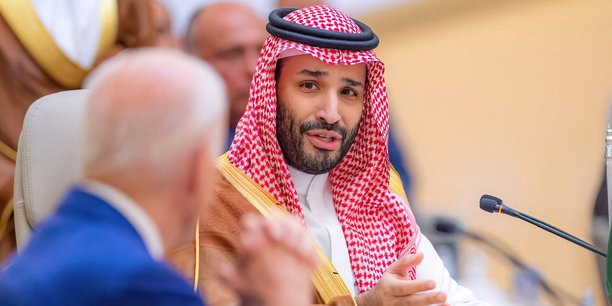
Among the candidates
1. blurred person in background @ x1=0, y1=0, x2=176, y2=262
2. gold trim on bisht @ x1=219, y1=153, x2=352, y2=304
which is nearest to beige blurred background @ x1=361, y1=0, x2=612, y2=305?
blurred person in background @ x1=0, y1=0, x2=176, y2=262

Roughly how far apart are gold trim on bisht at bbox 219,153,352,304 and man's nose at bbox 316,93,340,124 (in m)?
0.29

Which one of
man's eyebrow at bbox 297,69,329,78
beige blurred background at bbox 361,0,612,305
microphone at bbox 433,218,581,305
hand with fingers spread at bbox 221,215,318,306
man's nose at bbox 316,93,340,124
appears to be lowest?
microphone at bbox 433,218,581,305

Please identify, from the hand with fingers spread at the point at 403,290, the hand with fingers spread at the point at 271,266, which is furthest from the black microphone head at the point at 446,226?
the hand with fingers spread at the point at 271,266

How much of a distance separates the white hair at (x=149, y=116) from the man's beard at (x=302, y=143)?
1665 millimetres

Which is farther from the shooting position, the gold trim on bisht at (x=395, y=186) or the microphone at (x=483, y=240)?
the microphone at (x=483, y=240)

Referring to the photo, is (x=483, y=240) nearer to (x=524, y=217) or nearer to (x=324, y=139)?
(x=524, y=217)

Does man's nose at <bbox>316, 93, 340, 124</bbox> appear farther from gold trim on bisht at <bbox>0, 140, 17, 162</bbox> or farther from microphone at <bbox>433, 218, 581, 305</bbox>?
microphone at <bbox>433, 218, 581, 305</bbox>

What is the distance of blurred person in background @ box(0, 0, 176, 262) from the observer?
3836 millimetres

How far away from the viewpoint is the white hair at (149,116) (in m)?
1.91

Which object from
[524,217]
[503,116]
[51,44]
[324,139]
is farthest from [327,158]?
[503,116]

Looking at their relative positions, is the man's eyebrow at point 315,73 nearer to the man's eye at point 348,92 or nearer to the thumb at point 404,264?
the man's eye at point 348,92

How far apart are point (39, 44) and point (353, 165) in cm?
109

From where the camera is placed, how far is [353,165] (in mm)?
3893

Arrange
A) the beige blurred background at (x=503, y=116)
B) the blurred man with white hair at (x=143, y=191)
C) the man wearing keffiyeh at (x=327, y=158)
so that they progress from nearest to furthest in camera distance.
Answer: the blurred man with white hair at (x=143, y=191) < the man wearing keffiyeh at (x=327, y=158) < the beige blurred background at (x=503, y=116)
